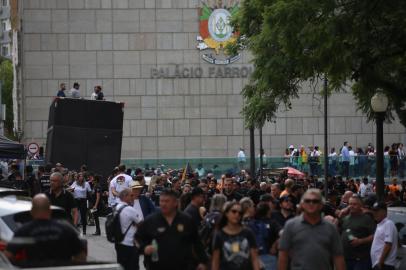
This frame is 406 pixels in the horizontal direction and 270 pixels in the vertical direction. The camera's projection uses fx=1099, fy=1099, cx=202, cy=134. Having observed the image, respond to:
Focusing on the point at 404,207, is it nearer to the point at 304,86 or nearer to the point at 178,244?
the point at 178,244

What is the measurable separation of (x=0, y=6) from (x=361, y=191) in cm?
11678

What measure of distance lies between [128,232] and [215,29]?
43220 mm

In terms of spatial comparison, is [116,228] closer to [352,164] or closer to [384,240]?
[384,240]

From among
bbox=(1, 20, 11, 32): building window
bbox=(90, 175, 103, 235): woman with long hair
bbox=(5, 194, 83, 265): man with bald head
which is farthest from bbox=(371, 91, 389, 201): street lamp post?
bbox=(1, 20, 11, 32): building window

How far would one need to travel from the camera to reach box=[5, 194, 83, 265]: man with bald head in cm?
1127

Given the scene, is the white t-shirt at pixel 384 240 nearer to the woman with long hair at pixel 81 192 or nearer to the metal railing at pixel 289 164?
the woman with long hair at pixel 81 192

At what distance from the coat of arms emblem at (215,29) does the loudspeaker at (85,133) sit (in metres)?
22.7

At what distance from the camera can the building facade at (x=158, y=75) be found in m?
58.3

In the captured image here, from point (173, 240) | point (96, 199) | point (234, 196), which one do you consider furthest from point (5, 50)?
point (173, 240)

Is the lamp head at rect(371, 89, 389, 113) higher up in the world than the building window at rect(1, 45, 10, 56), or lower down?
lower down

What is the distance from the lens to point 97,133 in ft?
116

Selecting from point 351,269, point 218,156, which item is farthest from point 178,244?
point 218,156

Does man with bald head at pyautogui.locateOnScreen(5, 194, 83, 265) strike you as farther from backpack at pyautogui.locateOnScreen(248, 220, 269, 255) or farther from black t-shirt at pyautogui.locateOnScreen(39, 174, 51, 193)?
black t-shirt at pyautogui.locateOnScreen(39, 174, 51, 193)

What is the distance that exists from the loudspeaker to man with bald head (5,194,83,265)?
23190 millimetres
